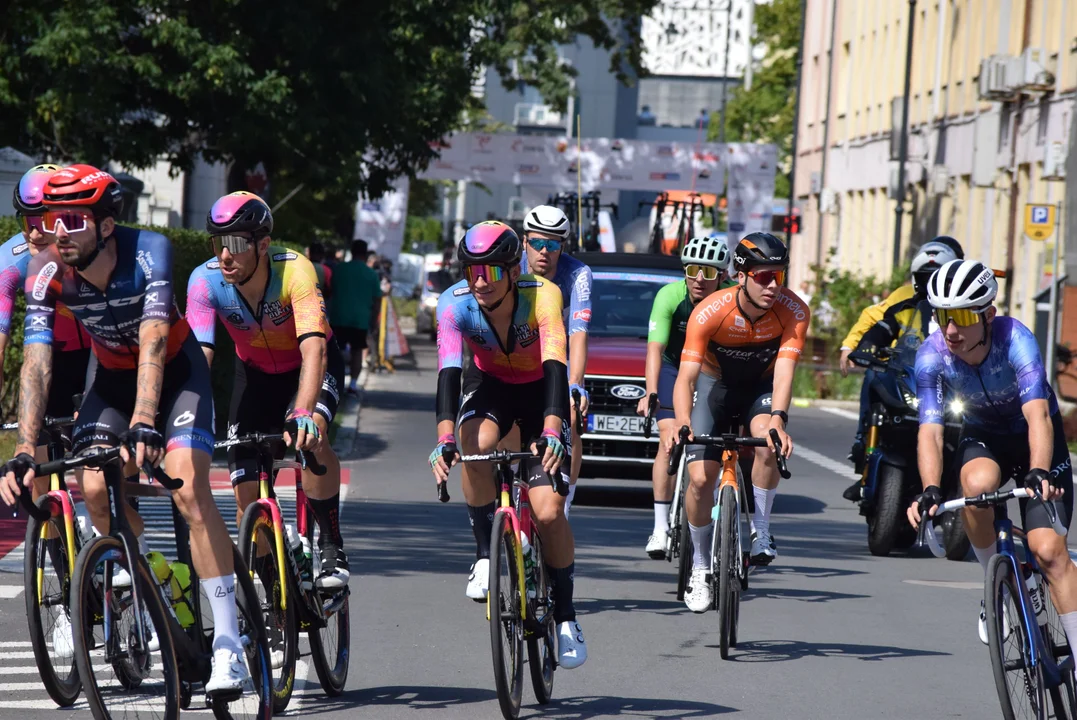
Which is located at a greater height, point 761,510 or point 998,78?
point 998,78

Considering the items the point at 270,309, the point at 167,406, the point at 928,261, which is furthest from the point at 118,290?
the point at 928,261

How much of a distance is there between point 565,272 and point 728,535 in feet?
7.86

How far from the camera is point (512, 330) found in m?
7.90

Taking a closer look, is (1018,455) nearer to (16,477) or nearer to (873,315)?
(16,477)

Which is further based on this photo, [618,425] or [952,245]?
[618,425]

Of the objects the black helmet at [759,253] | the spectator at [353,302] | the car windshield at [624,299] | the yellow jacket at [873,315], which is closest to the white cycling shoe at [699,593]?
the black helmet at [759,253]

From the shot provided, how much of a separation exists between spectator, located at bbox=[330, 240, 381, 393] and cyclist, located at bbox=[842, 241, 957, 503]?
38.6 feet

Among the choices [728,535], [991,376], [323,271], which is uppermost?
[991,376]

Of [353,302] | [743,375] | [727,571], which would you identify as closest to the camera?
[727,571]

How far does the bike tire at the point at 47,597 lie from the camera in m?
6.40

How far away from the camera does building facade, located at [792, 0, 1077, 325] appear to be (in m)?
34.2

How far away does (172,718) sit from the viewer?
612cm

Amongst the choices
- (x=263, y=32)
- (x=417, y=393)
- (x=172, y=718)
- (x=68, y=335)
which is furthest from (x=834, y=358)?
(x=172, y=718)

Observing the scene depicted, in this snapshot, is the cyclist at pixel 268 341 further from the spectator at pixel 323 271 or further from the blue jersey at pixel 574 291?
the spectator at pixel 323 271
